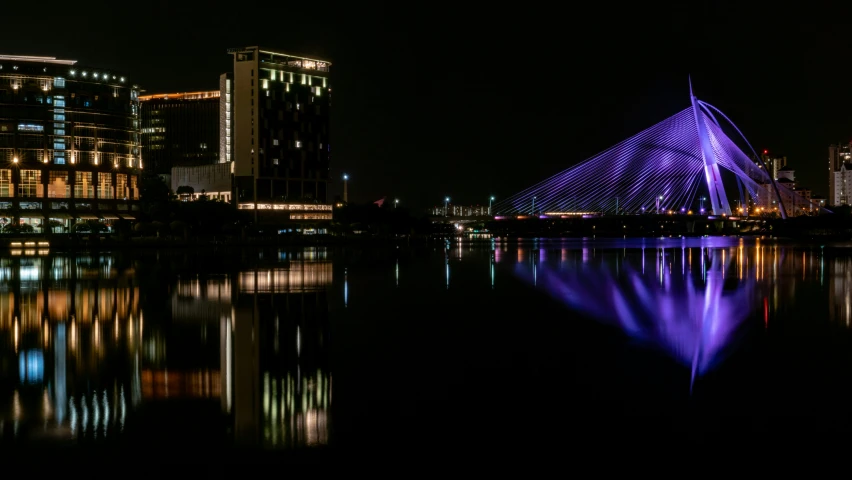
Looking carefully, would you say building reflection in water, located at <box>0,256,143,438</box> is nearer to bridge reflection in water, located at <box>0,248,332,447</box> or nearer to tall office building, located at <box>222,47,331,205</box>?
bridge reflection in water, located at <box>0,248,332,447</box>

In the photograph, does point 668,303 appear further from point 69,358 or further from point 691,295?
point 69,358

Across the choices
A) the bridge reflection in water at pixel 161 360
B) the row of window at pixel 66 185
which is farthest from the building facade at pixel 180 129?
the bridge reflection in water at pixel 161 360

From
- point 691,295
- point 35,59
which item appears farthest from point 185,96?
point 691,295

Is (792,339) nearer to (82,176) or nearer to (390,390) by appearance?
(390,390)

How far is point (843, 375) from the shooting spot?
40.2 ft

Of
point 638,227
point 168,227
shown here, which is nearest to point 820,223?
point 638,227

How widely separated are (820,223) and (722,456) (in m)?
104

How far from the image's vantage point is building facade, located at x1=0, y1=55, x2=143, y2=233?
78.6m

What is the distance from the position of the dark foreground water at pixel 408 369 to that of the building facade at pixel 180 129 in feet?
348

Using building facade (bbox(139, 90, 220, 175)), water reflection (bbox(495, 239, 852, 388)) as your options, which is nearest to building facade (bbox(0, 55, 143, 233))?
building facade (bbox(139, 90, 220, 175))

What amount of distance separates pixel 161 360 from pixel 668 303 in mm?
13478

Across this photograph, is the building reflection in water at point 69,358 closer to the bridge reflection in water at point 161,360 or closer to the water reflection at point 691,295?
the bridge reflection in water at point 161,360

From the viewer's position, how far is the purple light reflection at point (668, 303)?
15.1 meters

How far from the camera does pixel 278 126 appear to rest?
10012cm
